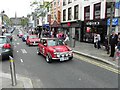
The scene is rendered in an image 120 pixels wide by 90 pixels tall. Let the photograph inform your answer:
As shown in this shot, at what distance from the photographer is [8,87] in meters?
6.68

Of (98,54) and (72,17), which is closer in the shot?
(98,54)

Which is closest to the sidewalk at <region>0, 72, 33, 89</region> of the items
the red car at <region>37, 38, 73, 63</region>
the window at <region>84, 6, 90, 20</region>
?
the red car at <region>37, 38, 73, 63</region>

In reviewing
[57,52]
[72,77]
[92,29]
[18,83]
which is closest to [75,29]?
[92,29]

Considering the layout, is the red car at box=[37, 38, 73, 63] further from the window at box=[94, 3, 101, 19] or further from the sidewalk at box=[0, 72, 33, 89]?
the window at box=[94, 3, 101, 19]

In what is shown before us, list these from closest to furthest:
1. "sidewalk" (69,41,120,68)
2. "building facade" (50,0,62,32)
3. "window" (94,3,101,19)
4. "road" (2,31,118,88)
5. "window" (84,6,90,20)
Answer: "road" (2,31,118,88) < "sidewalk" (69,41,120,68) < "window" (94,3,101,19) < "window" (84,6,90,20) < "building facade" (50,0,62,32)

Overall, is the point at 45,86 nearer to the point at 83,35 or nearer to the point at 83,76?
the point at 83,76

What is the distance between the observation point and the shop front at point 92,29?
2095 cm

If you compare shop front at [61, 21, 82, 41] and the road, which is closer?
the road

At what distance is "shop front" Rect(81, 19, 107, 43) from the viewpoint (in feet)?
68.7

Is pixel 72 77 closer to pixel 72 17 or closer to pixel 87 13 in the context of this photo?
pixel 87 13

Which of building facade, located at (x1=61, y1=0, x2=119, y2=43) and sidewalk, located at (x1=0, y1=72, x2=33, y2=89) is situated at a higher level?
building facade, located at (x1=61, y1=0, x2=119, y2=43)

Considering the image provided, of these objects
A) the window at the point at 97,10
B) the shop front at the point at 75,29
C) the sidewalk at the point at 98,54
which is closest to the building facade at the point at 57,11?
the shop front at the point at 75,29

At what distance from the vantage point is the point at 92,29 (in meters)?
23.7

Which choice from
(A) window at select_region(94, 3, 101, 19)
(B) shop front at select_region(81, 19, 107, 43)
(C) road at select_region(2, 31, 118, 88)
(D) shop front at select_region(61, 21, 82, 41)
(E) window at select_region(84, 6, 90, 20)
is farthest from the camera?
(D) shop front at select_region(61, 21, 82, 41)
